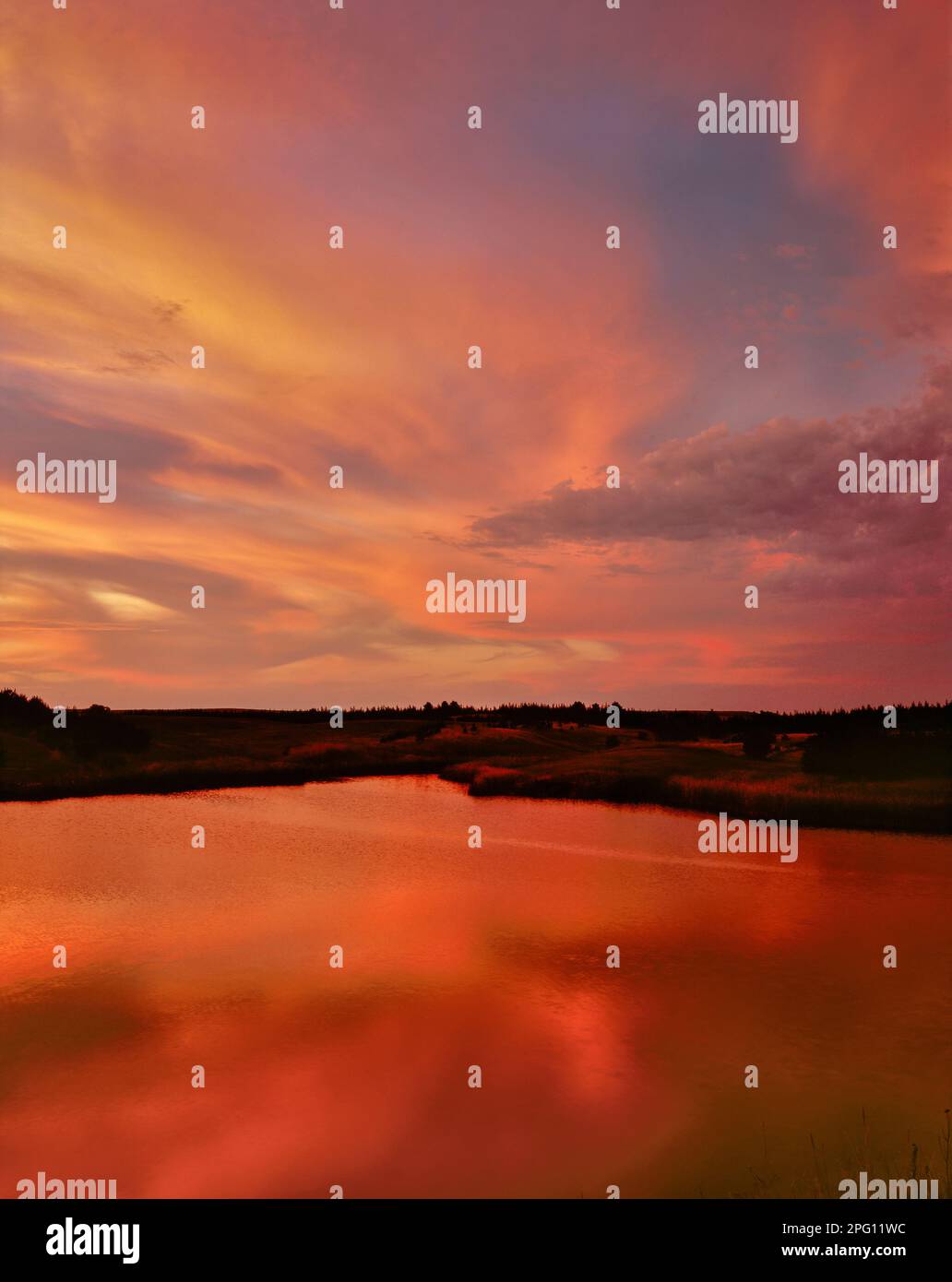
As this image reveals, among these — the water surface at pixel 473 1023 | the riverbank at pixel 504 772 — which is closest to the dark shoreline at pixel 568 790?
the riverbank at pixel 504 772

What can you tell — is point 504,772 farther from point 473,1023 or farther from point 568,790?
point 473,1023

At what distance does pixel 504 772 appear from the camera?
7525 cm

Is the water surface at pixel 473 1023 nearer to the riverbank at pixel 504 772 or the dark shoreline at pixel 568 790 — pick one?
the dark shoreline at pixel 568 790

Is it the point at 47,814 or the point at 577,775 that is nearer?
the point at 47,814

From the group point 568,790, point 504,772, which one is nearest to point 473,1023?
point 568,790

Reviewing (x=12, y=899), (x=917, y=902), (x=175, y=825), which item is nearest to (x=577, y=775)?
(x=175, y=825)

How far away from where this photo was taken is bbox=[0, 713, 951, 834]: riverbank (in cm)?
5319

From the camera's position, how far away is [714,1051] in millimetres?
19906

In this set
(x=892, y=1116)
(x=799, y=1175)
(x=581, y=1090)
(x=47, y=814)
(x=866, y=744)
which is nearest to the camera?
(x=799, y=1175)

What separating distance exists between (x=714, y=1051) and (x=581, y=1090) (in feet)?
13.0

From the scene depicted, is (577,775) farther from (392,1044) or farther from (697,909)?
(392,1044)

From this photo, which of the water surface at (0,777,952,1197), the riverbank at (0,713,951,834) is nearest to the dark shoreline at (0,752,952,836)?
the riverbank at (0,713,951,834)

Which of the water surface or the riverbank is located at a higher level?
the riverbank

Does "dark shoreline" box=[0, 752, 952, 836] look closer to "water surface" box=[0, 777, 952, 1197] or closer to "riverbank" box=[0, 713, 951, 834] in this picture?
"riverbank" box=[0, 713, 951, 834]
